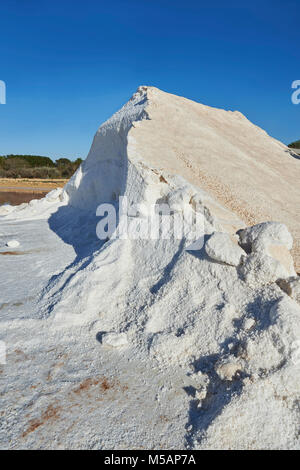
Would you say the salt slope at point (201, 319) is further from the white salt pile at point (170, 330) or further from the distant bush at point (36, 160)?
the distant bush at point (36, 160)

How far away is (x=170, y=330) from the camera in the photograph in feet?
9.73

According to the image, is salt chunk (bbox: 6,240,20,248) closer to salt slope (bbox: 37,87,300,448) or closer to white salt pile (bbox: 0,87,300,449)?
white salt pile (bbox: 0,87,300,449)

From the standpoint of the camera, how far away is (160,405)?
2301 mm

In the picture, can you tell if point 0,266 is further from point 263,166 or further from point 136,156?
point 263,166

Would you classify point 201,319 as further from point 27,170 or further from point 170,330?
point 27,170

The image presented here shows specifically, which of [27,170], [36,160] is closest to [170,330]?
[27,170]

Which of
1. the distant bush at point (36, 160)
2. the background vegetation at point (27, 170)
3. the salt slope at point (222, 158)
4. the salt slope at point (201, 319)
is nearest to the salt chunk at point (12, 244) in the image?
the salt slope at point (201, 319)

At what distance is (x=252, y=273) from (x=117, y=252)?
1.76 meters

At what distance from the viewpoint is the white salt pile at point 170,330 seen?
6.86 feet

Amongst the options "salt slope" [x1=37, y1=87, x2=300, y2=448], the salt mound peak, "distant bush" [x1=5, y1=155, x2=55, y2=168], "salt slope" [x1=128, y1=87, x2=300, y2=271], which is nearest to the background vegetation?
"distant bush" [x1=5, y1=155, x2=55, y2=168]

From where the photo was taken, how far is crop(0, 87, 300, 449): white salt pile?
82.4 inches

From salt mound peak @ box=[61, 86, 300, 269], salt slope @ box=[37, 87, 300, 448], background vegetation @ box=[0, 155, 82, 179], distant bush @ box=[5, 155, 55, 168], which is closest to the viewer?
salt slope @ box=[37, 87, 300, 448]

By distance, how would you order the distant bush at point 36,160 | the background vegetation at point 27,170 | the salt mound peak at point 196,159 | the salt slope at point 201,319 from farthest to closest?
1. the distant bush at point 36,160
2. the background vegetation at point 27,170
3. the salt mound peak at point 196,159
4. the salt slope at point 201,319

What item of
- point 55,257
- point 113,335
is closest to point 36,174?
point 55,257
